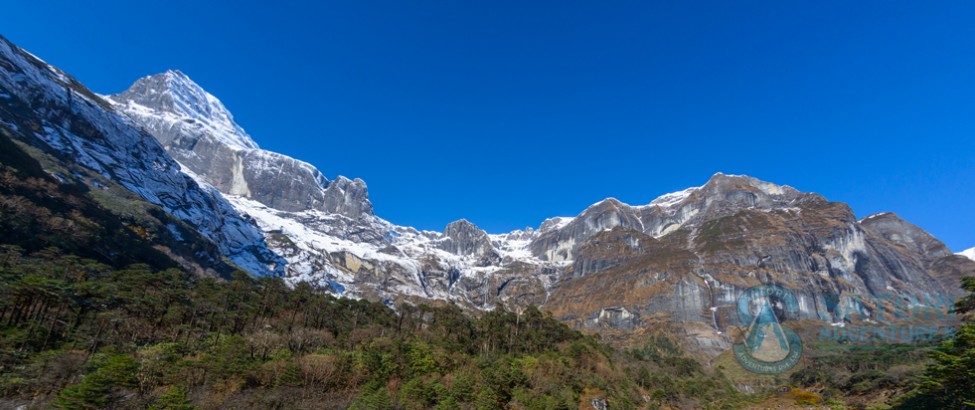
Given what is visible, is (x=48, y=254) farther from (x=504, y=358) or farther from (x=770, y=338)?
(x=770, y=338)

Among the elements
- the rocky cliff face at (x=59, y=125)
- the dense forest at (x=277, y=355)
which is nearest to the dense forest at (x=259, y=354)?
the dense forest at (x=277, y=355)

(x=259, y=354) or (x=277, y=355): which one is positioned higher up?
(x=277, y=355)

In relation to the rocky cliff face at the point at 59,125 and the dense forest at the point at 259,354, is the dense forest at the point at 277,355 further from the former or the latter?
the rocky cliff face at the point at 59,125

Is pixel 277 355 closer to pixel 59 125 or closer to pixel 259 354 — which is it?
pixel 259 354

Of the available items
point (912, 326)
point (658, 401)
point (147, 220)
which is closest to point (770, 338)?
point (912, 326)

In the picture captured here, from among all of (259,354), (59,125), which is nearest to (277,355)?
(259,354)

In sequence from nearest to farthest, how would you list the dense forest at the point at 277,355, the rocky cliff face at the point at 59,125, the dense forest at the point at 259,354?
the dense forest at the point at 277,355 → the dense forest at the point at 259,354 → the rocky cliff face at the point at 59,125

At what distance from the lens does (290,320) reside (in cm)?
8069

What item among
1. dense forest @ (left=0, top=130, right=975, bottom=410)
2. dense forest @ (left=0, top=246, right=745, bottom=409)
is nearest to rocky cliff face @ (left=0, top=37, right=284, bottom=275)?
dense forest @ (left=0, top=130, right=975, bottom=410)

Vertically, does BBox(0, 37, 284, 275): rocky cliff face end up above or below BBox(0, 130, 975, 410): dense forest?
above

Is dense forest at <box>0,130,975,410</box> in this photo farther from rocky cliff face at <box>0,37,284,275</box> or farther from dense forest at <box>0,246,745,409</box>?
rocky cliff face at <box>0,37,284,275</box>

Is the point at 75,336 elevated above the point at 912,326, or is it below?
below

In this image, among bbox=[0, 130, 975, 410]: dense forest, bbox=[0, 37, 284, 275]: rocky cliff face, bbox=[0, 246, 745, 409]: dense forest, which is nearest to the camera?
bbox=[0, 130, 975, 410]: dense forest

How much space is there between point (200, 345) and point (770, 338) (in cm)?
20507
